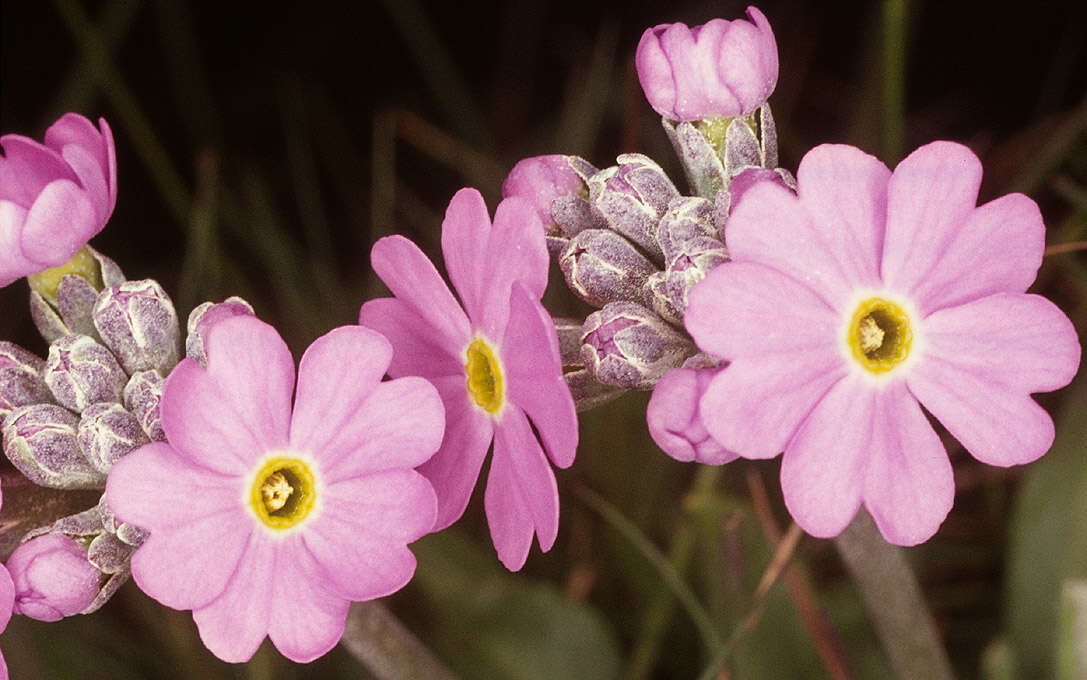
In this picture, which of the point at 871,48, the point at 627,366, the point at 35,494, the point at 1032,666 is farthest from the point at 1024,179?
the point at 35,494

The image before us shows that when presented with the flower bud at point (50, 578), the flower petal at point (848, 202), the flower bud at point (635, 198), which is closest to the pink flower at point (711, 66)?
the flower bud at point (635, 198)

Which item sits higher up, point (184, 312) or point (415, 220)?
point (415, 220)

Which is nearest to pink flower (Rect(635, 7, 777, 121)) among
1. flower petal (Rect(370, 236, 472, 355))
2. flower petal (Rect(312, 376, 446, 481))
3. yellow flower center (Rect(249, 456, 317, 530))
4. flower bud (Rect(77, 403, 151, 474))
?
flower petal (Rect(370, 236, 472, 355))

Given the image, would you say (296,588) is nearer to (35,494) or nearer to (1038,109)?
(35,494)

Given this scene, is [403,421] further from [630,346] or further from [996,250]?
[996,250]

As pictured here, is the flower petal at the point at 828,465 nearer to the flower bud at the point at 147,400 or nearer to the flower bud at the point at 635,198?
the flower bud at the point at 635,198

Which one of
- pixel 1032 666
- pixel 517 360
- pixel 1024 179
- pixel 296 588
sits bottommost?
pixel 1032 666
